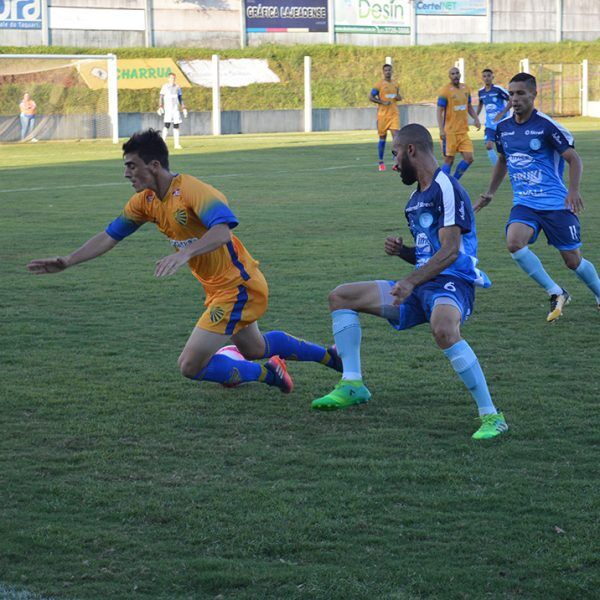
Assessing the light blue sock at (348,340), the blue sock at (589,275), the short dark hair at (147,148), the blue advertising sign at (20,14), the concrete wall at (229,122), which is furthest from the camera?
the blue advertising sign at (20,14)

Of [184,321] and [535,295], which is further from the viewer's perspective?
[535,295]

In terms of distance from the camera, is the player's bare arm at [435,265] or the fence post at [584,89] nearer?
the player's bare arm at [435,265]

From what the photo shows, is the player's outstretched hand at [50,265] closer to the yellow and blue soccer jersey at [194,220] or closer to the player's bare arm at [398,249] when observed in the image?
the yellow and blue soccer jersey at [194,220]

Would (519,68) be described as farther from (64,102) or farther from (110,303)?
(110,303)

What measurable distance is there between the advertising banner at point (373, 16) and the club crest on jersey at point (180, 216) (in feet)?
157

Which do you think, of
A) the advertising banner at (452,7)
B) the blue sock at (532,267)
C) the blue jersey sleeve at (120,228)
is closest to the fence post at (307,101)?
the advertising banner at (452,7)

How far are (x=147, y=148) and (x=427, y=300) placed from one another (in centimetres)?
164

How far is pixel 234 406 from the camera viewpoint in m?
6.15

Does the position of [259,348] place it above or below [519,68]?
below

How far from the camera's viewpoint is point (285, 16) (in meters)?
51.4

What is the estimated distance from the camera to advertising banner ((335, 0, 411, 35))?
171 ft

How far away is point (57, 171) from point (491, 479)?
809 inches

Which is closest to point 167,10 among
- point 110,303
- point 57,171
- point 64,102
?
point 64,102

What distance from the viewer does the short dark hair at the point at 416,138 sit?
5629 mm
